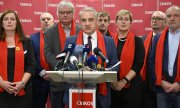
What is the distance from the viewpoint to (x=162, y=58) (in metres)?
4.11

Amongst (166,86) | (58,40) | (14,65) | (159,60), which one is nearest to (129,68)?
(159,60)

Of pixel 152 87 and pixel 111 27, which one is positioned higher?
pixel 111 27

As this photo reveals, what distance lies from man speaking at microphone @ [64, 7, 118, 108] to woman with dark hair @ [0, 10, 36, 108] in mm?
647

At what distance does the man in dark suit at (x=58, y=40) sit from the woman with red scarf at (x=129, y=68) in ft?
1.95

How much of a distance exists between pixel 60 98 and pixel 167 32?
58.6 inches

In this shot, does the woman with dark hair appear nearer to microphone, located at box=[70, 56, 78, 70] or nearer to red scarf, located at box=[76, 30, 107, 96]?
red scarf, located at box=[76, 30, 107, 96]

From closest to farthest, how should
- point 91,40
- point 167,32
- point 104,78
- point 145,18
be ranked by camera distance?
point 104,78 < point 91,40 < point 167,32 < point 145,18

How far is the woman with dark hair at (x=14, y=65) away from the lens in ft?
13.0

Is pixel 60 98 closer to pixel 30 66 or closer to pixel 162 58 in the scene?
pixel 30 66

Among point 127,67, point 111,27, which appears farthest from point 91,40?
point 111,27

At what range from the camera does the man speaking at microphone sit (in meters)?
3.54

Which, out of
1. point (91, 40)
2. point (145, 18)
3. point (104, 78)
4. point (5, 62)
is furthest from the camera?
point (145, 18)

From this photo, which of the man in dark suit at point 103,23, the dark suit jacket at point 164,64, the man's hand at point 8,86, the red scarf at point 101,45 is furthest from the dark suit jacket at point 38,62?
the dark suit jacket at point 164,64

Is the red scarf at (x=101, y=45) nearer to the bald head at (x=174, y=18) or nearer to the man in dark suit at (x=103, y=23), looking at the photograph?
the bald head at (x=174, y=18)
